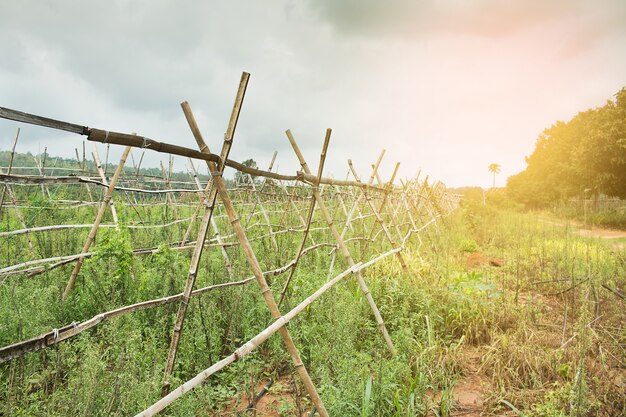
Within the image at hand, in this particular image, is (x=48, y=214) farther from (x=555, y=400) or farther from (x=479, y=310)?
(x=555, y=400)

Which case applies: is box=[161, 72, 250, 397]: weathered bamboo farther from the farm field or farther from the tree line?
the tree line

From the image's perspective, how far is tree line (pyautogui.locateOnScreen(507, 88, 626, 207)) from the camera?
1994 cm

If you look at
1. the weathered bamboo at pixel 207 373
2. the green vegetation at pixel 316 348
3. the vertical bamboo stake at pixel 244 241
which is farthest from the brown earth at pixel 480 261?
the weathered bamboo at pixel 207 373

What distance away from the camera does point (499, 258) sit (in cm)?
955

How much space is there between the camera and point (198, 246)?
215 centimetres

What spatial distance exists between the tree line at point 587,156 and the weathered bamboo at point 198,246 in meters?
23.8

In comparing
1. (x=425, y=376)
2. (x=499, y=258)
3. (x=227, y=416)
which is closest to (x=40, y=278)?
(x=227, y=416)

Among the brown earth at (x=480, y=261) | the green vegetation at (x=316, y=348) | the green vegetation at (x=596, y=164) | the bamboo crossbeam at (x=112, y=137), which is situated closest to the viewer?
the bamboo crossbeam at (x=112, y=137)

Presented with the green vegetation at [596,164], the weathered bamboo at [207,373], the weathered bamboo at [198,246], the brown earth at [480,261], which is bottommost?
the brown earth at [480,261]

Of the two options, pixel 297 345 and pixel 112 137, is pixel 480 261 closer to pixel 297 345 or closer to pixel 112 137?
pixel 297 345

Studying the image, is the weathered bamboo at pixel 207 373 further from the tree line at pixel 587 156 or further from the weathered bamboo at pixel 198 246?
the tree line at pixel 587 156

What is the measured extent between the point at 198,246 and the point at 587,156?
25.4m

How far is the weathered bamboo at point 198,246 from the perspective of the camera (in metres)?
2.10

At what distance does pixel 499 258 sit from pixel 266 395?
828cm
